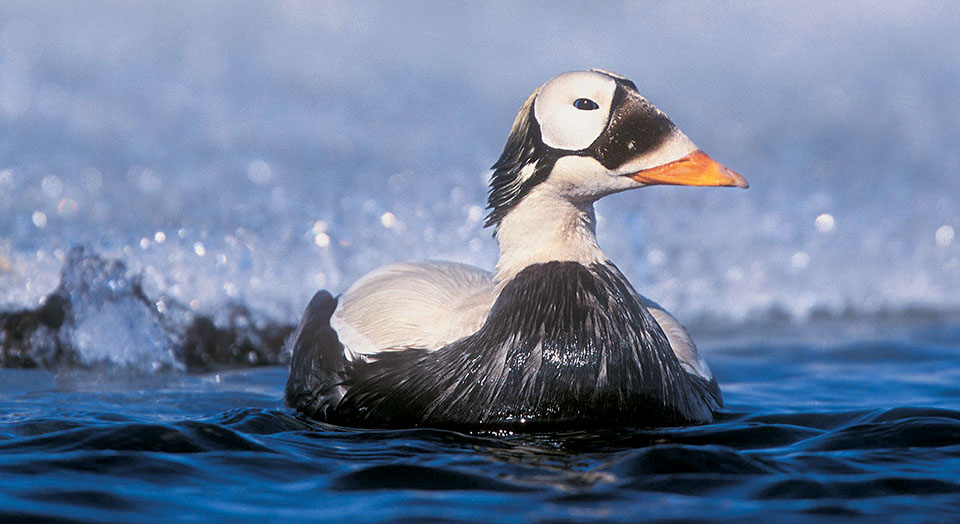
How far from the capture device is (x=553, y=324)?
3.66m

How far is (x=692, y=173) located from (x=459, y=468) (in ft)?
3.46

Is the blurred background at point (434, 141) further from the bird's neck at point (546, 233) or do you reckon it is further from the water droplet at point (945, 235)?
the bird's neck at point (546, 233)

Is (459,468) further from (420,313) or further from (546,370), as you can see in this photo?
(420,313)

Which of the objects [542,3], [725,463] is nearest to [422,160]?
[542,3]

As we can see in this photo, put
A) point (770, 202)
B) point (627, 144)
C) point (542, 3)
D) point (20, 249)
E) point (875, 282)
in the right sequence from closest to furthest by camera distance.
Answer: point (627, 144) → point (20, 249) → point (875, 282) → point (770, 202) → point (542, 3)

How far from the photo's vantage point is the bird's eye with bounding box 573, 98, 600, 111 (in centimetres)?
357

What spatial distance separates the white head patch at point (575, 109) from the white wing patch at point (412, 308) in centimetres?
61

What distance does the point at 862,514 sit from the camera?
2.79m

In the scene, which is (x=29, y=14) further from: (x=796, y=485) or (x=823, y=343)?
(x=796, y=485)

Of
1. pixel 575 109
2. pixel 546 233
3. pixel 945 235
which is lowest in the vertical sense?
pixel 546 233

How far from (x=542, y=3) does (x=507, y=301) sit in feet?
26.0

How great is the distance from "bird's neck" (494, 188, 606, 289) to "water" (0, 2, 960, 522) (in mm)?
568

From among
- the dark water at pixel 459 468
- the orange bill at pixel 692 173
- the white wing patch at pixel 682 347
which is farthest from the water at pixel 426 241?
the orange bill at pixel 692 173

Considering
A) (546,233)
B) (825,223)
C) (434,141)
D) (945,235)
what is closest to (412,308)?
(546,233)
